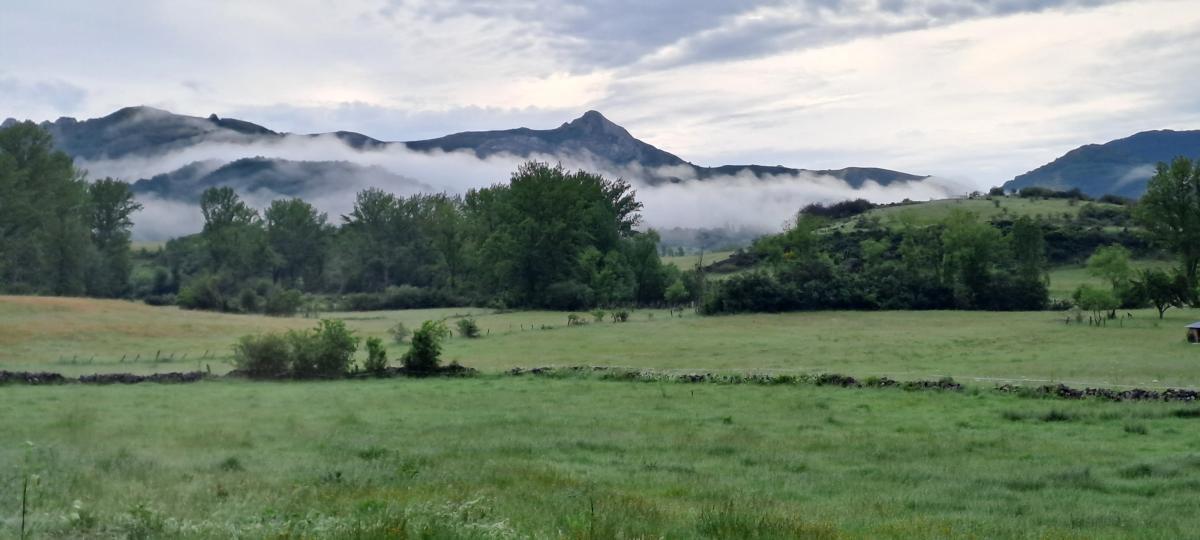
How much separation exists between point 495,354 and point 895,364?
21.9 m

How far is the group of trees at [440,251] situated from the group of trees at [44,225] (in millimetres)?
10908

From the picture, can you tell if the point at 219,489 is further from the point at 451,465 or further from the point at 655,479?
the point at 655,479

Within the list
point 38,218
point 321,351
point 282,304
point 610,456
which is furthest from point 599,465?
point 38,218

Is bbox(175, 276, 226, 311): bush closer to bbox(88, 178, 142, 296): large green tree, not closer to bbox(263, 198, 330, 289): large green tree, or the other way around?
bbox(88, 178, 142, 296): large green tree

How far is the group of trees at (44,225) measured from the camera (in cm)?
9056

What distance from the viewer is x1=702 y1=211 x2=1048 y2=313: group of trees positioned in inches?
3260

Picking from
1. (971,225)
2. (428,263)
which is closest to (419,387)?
(971,225)

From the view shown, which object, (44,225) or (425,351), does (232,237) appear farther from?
(425,351)

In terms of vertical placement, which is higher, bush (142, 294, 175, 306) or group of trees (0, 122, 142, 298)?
group of trees (0, 122, 142, 298)

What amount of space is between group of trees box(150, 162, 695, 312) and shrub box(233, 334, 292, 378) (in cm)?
5783

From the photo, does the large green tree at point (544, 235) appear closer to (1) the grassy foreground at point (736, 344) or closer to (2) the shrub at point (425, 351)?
(1) the grassy foreground at point (736, 344)

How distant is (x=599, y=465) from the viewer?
626 inches

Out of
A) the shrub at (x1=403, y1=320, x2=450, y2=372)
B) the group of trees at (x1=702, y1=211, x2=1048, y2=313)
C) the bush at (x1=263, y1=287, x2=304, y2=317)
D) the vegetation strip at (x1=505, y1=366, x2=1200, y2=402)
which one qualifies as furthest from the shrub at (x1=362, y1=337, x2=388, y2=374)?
the bush at (x1=263, y1=287, x2=304, y2=317)

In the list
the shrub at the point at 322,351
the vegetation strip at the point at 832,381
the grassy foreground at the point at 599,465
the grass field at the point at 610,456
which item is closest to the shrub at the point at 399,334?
the grass field at the point at 610,456
